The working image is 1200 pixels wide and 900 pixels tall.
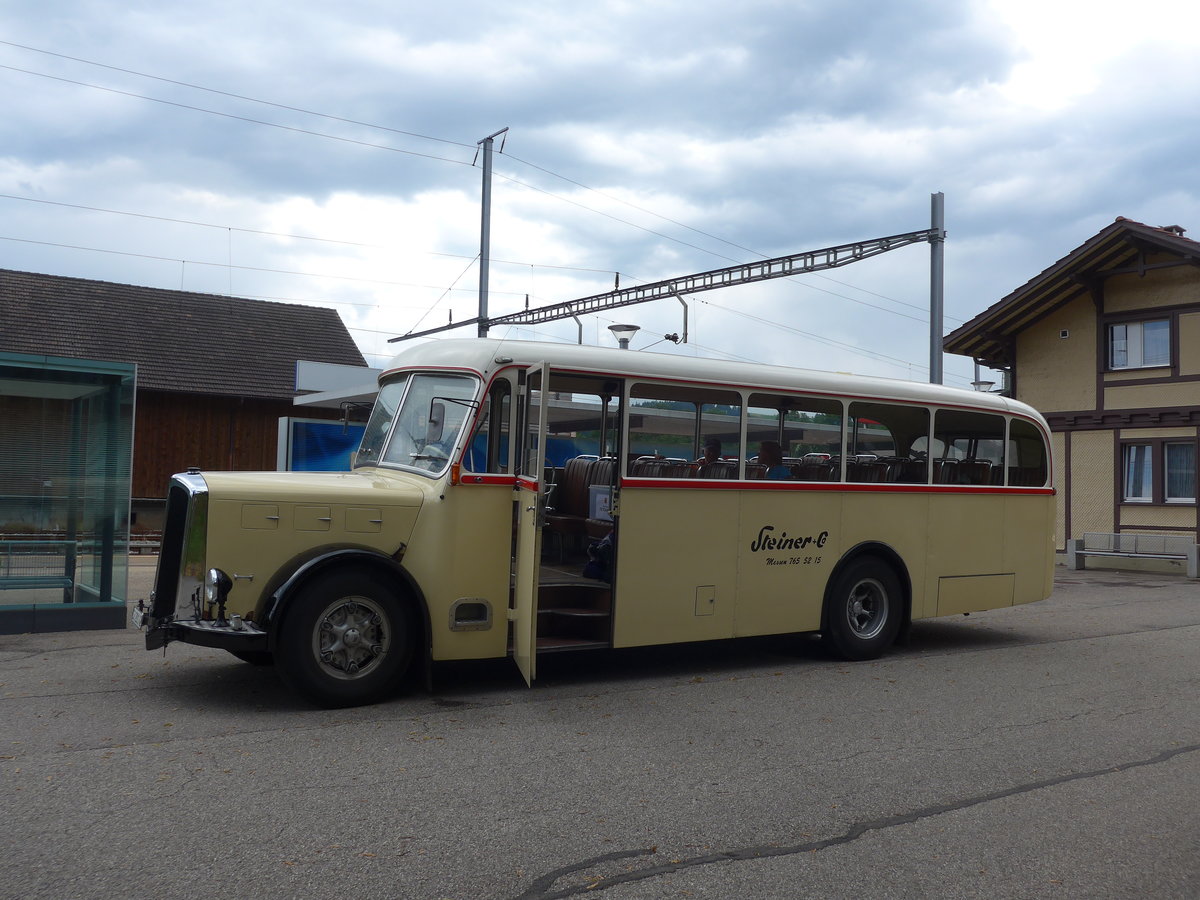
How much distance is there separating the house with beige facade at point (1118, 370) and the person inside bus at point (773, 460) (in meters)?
15.3

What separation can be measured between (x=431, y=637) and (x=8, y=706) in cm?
282

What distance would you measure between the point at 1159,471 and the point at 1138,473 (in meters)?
0.63

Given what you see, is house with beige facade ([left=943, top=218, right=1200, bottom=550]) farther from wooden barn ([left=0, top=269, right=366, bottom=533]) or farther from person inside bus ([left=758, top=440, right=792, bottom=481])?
wooden barn ([left=0, top=269, right=366, bottom=533])

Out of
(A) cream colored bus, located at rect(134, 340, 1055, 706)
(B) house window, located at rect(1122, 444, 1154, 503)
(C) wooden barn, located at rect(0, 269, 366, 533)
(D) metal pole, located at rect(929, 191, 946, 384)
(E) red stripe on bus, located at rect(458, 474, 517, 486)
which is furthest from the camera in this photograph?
(C) wooden barn, located at rect(0, 269, 366, 533)

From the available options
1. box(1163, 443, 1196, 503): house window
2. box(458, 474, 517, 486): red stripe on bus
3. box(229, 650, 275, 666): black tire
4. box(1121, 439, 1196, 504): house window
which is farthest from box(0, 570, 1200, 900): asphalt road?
box(1121, 439, 1196, 504): house window

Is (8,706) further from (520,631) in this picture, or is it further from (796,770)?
(796,770)

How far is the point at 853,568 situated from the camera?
32.9 ft

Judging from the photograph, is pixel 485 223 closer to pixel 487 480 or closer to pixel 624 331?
pixel 624 331

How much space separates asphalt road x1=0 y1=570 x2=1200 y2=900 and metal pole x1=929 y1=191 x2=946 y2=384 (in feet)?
32.5

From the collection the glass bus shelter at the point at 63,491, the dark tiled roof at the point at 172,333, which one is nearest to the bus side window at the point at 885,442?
the glass bus shelter at the point at 63,491

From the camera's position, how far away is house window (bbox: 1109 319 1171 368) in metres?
23.7

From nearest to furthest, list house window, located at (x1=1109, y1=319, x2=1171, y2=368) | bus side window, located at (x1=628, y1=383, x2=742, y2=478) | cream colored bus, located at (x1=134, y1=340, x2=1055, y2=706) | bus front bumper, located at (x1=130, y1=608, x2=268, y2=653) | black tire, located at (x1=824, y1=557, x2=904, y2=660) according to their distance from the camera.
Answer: bus front bumper, located at (x1=130, y1=608, x2=268, y2=653), cream colored bus, located at (x1=134, y1=340, x2=1055, y2=706), bus side window, located at (x1=628, y1=383, x2=742, y2=478), black tire, located at (x1=824, y1=557, x2=904, y2=660), house window, located at (x1=1109, y1=319, x2=1171, y2=368)

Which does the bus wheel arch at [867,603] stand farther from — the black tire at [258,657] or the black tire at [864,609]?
the black tire at [258,657]

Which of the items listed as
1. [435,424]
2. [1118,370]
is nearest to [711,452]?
[435,424]
